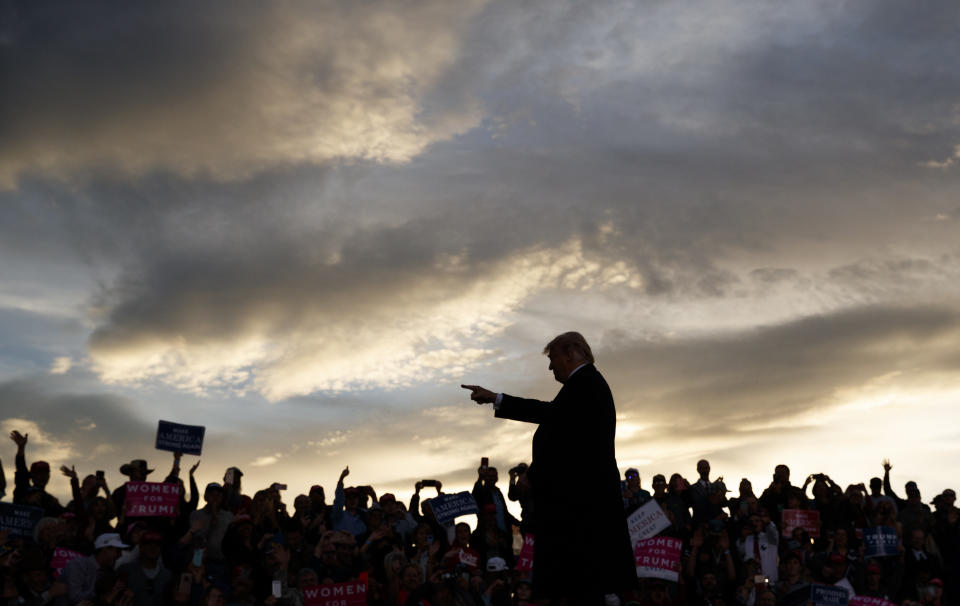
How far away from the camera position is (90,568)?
12.4 m

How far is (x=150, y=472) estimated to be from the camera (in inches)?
573

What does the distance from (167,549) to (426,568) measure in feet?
12.3

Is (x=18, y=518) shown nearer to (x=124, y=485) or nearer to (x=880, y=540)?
(x=124, y=485)

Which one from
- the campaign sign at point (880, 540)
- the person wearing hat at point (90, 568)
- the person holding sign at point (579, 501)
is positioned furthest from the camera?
the campaign sign at point (880, 540)

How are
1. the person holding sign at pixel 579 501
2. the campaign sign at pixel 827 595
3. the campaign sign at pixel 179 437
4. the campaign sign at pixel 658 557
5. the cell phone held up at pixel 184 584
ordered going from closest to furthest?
the person holding sign at pixel 579 501, the cell phone held up at pixel 184 584, the campaign sign at pixel 658 557, the campaign sign at pixel 179 437, the campaign sign at pixel 827 595

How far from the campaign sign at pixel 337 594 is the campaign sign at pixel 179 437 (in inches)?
123

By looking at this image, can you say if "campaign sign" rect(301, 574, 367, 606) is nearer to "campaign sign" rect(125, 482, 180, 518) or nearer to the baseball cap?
"campaign sign" rect(125, 482, 180, 518)

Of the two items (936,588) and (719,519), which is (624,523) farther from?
(936,588)

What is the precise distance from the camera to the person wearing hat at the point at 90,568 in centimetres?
1208

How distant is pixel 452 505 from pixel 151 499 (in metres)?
4.87

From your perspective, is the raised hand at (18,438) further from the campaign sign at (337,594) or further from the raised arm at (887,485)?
the raised arm at (887,485)

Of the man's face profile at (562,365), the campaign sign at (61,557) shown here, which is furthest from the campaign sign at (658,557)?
the man's face profile at (562,365)

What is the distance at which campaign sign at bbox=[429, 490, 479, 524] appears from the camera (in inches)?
640

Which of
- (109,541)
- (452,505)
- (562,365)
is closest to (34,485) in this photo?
(109,541)
